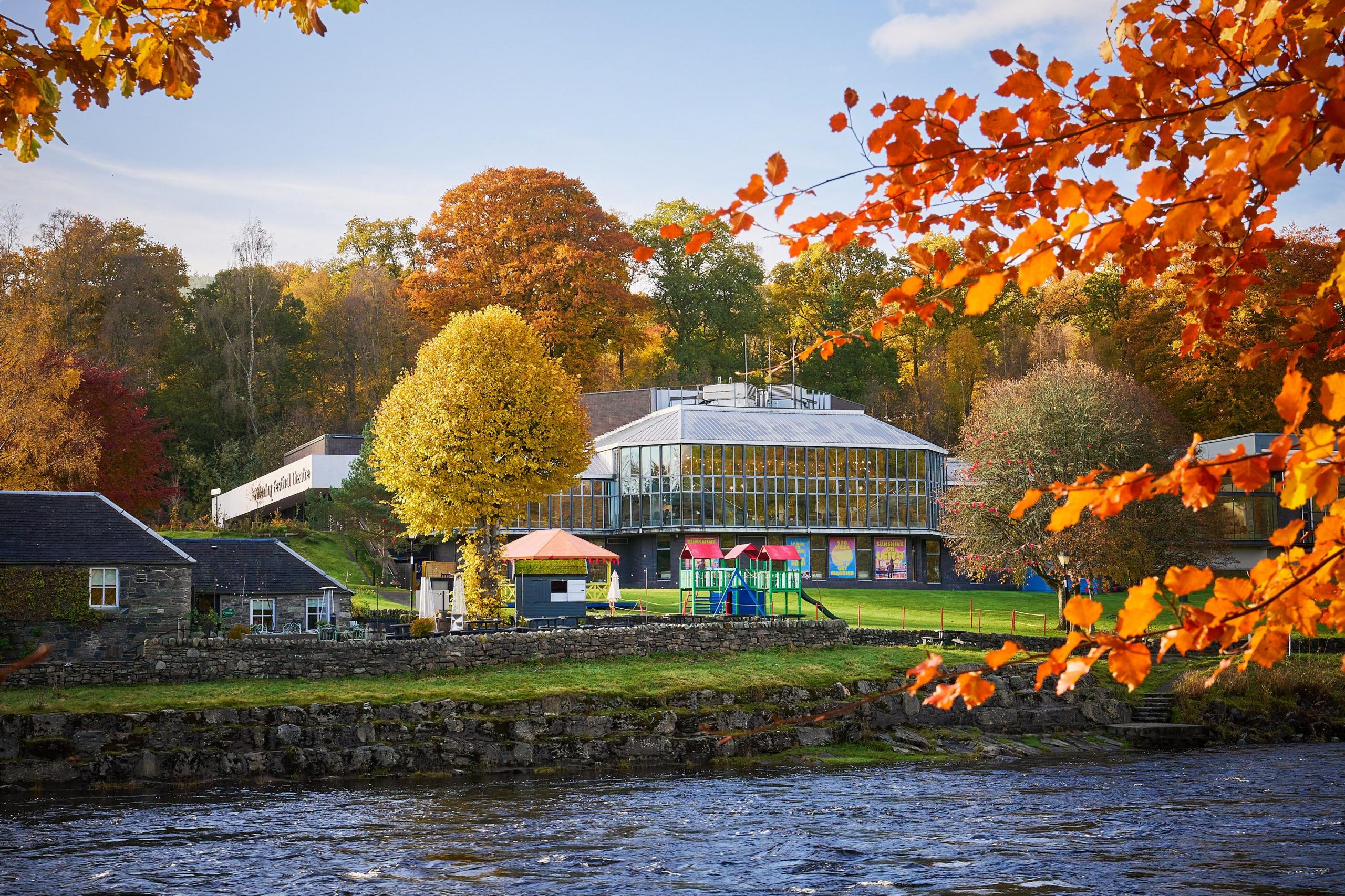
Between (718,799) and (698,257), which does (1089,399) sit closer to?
(718,799)

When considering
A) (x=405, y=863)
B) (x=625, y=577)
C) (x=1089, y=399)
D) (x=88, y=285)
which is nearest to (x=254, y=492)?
(x=88, y=285)

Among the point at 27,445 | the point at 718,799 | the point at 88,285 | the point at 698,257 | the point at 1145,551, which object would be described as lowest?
the point at 718,799

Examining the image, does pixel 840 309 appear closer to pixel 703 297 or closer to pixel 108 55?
pixel 703 297

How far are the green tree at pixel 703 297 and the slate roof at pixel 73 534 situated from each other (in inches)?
1690

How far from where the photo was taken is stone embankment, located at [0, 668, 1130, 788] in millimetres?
22344

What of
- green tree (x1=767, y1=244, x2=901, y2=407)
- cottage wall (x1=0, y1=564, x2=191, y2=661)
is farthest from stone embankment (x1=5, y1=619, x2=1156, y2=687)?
green tree (x1=767, y1=244, x2=901, y2=407)

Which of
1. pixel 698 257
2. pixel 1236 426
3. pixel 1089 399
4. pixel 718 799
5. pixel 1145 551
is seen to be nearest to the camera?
pixel 718 799

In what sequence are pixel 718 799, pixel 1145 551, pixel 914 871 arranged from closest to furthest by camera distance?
1. pixel 914 871
2. pixel 718 799
3. pixel 1145 551

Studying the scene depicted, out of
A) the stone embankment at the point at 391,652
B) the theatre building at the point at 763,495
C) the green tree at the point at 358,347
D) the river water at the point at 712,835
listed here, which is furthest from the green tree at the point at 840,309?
the river water at the point at 712,835

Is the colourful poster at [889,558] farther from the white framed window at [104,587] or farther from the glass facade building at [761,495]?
the white framed window at [104,587]

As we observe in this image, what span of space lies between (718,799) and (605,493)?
3396 cm

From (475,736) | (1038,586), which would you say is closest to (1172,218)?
(475,736)

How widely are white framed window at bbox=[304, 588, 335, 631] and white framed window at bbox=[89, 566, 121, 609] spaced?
5.72 metres

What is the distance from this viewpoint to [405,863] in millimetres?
15562
